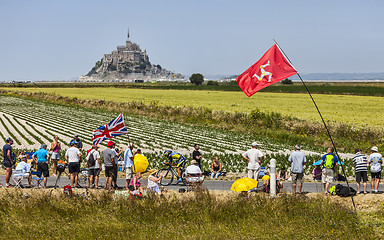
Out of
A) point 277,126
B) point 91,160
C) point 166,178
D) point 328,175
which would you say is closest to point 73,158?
point 91,160

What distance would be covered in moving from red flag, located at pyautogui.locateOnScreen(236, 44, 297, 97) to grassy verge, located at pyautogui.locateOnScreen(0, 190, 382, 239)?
11.2ft

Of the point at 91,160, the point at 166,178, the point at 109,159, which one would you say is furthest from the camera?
the point at 166,178

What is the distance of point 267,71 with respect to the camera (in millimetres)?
13117

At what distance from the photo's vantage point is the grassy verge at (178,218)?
36.9 feet

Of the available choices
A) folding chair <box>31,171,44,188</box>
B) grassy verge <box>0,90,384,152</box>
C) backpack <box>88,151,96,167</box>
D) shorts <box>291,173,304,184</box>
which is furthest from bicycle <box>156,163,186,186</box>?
grassy verge <box>0,90,384,152</box>

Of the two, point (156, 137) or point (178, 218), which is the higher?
point (178, 218)

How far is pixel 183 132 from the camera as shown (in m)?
39.7

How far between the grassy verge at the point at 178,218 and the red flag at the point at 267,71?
343 centimetres

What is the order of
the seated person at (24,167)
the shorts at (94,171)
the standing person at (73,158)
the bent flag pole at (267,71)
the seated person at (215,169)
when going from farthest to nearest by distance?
the seated person at (215,169)
the shorts at (94,171)
the seated person at (24,167)
the standing person at (73,158)
the bent flag pole at (267,71)

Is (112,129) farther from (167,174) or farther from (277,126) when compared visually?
(277,126)

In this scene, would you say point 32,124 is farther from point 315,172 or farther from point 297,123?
point 315,172

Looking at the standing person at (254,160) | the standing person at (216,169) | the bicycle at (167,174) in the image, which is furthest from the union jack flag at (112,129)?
the standing person at (254,160)

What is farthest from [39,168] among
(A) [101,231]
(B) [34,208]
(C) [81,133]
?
(C) [81,133]

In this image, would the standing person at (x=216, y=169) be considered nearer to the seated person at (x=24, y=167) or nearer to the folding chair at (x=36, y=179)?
the folding chair at (x=36, y=179)
